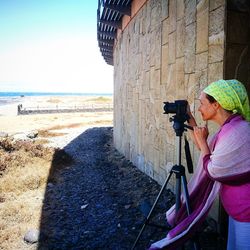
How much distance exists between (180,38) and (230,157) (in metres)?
3.21

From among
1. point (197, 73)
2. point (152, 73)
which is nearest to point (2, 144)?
point (152, 73)

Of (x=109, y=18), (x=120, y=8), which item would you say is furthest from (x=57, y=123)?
(x=120, y=8)

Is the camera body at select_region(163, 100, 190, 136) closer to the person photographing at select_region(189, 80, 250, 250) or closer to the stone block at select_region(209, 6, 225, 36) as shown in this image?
the person photographing at select_region(189, 80, 250, 250)

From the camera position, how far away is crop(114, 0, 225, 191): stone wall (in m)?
3.72

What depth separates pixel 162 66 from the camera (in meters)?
5.42

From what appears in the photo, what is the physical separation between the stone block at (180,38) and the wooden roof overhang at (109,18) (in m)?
3.24

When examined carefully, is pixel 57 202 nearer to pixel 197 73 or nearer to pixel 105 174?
pixel 105 174

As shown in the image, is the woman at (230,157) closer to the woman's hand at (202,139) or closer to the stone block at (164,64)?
the woman's hand at (202,139)

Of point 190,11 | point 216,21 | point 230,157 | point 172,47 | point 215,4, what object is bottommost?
point 230,157

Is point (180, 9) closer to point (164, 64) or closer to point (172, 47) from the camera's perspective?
point (172, 47)

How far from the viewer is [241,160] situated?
1.82 metres

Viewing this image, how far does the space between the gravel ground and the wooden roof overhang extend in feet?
14.5

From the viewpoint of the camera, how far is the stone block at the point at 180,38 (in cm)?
450

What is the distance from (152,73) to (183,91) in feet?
5.50
